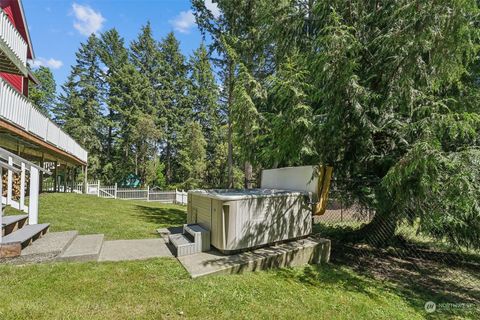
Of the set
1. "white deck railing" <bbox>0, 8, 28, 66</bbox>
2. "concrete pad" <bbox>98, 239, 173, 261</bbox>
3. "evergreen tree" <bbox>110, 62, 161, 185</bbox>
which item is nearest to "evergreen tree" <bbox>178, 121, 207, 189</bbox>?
"evergreen tree" <bbox>110, 62, 161, 185</bbox>

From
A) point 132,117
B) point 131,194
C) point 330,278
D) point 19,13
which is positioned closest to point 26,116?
point 19,13

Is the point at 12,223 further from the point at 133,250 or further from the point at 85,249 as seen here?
the point at 133,250

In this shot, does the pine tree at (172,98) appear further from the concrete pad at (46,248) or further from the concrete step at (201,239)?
the concrete step at (201,239)

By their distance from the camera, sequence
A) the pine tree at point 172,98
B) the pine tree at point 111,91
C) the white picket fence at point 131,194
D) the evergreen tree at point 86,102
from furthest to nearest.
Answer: the pine tree at point 172,98
the pine tree at point 111,91
the evergreen tree at point 86,102
the white picket fence at point 131,194

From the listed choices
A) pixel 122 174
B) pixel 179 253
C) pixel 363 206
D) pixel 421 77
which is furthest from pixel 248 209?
pixel 122 174

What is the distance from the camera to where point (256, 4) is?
11.5 m

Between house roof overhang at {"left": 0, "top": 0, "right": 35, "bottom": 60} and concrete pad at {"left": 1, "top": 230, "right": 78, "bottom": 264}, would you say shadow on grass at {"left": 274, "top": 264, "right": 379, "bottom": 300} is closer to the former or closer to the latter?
concrete pad at {"left": 1, "top": 230, "right": 78, "bottom": 264}

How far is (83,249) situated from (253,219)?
2.80 metres

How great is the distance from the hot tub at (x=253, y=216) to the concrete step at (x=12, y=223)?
311 centimetres

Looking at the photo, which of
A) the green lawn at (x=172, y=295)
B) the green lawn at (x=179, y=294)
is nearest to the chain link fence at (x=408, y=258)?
the green lawn at (x=179, y=294)

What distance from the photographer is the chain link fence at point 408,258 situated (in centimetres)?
408

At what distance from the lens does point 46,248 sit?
4.31m

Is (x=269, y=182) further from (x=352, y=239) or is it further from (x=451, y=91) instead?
(x=451, y=91)

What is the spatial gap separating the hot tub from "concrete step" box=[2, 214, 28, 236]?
10.2 ft
